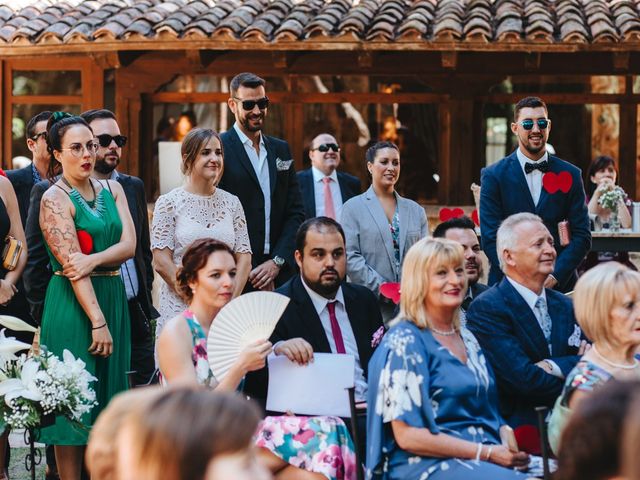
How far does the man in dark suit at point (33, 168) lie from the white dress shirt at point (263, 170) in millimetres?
1074

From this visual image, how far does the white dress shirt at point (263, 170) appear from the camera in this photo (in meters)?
6.14

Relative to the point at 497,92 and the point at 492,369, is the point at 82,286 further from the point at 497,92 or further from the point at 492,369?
the point at 497,92

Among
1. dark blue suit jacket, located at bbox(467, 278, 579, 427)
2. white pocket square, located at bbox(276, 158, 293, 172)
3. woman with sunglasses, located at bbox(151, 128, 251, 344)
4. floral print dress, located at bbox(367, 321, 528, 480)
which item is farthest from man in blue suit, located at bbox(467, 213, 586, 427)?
white pocket square, located at bbox(276, 158, 293, 172)

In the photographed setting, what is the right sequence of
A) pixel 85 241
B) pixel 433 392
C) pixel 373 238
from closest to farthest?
pixel 433 392
pixel 85 241
pixel 373 238

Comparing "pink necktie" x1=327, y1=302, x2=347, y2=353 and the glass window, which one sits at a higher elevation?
the glass window

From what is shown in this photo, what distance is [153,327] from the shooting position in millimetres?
6121

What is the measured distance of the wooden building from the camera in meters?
10.3

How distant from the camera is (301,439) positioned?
14.6 ft

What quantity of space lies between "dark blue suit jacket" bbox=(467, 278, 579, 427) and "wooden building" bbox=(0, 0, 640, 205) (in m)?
5.71

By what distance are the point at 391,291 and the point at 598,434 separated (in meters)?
3.79

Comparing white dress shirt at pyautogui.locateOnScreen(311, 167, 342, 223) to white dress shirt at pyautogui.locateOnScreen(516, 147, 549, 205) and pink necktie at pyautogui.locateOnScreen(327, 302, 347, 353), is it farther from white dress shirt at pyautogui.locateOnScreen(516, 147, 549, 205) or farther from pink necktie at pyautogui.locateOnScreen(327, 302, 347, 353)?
pink necktie at pyautogui.locateOnScreen(327, 302, 347, 353)

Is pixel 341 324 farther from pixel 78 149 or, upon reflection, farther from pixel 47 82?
pixel 47 82

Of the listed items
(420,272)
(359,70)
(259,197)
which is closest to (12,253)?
(259,197)

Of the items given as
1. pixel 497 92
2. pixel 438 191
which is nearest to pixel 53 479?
pixel 438 191
